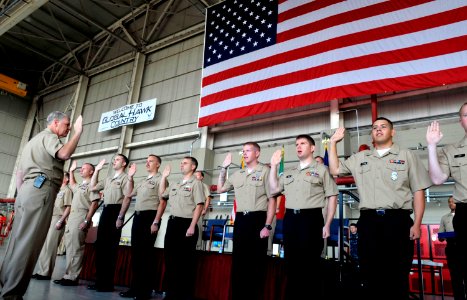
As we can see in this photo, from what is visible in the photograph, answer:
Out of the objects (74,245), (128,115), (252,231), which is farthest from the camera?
(128,115)

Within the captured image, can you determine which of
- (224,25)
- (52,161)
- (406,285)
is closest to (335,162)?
(406,285)

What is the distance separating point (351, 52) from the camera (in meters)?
5.42

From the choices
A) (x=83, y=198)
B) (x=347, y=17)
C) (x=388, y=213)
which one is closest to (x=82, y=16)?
(x=347, y=17)

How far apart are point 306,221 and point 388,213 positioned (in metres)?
0.58

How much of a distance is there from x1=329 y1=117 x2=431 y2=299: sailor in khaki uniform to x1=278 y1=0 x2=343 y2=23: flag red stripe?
181 inches

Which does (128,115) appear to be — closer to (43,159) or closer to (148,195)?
(148,195)

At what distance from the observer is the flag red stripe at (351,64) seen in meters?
4.64

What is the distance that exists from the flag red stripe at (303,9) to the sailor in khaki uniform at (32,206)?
202 inches

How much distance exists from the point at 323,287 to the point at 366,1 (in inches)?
194

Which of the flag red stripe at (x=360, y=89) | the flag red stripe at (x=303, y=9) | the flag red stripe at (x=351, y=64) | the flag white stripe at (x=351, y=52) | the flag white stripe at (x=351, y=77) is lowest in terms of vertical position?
the flag red stripe at (x=360, y=89)

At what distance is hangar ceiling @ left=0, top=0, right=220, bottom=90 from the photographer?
10.0 metres

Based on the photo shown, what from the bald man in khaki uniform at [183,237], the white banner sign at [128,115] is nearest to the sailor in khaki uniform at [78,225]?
the bald man in khaki uniform at [183,237]

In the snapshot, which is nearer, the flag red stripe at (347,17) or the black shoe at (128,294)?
the black shoe at (128,294)

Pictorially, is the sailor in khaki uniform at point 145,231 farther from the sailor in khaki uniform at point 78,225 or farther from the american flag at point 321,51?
the american flag at point 321,51
